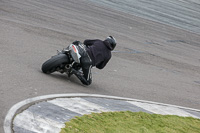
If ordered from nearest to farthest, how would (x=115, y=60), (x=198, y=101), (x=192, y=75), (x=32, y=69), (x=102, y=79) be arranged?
(x=32, y=69)
(x=102, y=79)
(x=198, y=101)
(x=115, y=60)
(x=192, y=75)

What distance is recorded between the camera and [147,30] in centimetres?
1973

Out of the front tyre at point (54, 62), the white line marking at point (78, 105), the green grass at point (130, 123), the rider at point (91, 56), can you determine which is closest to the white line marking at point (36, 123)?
the green grass at point (130, 123)

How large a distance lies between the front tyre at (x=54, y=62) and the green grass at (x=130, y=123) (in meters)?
1.93

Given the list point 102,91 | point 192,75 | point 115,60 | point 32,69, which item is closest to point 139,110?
point 102,91

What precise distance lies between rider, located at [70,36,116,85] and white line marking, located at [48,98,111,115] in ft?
4.44

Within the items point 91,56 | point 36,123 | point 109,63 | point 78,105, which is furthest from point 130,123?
point 109,63

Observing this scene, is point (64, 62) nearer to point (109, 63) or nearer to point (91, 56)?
point (91, 56)

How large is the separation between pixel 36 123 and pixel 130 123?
70.5 inches

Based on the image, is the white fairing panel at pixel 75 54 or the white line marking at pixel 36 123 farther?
the white fairing panel at pixel 75 54

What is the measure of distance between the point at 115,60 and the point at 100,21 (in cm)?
635

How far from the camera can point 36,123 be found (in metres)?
5.86

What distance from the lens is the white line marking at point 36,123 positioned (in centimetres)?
568

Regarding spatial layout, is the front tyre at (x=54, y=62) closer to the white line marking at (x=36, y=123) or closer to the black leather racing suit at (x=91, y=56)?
the black leather racing suit at (x=91, y=56)

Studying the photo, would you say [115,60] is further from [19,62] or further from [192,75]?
[19,62]
